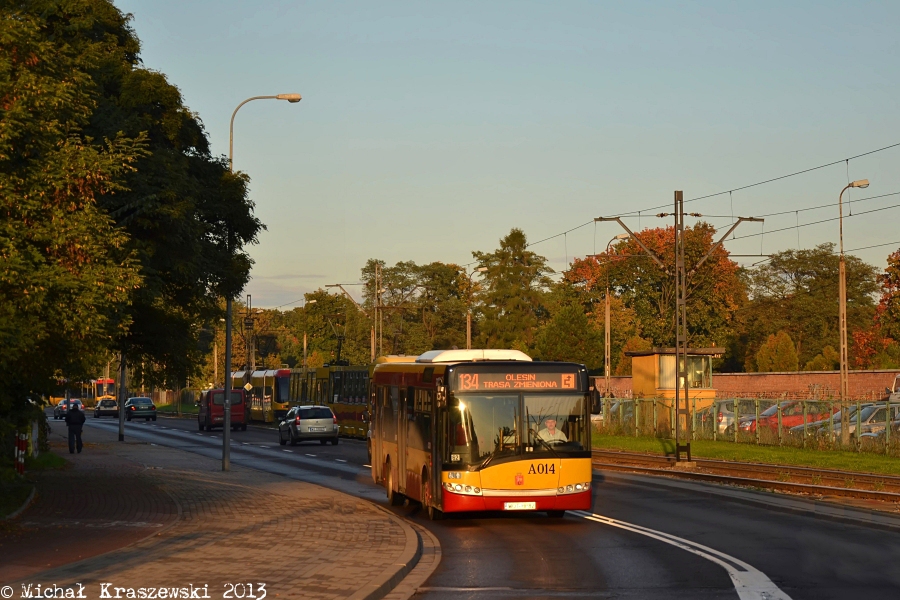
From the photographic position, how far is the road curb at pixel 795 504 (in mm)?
19609

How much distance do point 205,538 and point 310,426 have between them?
110ft

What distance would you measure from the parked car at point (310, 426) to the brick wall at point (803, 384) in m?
20.6

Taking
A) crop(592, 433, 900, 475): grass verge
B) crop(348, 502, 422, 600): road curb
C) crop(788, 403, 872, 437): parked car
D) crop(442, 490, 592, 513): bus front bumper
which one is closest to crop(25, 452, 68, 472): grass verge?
crop(442, 490, 592, 513): bus front bumper

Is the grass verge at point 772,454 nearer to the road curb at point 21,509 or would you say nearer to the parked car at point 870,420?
the parked car at point 870,420

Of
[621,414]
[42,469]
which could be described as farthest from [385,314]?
[42,469]

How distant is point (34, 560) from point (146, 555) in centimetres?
127

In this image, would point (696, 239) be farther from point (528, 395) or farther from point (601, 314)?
point (528, 395)

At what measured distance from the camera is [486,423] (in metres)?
19.6

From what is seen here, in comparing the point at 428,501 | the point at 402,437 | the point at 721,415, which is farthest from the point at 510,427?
the point at 721,415

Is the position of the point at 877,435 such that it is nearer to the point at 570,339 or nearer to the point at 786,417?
the point at 786,417

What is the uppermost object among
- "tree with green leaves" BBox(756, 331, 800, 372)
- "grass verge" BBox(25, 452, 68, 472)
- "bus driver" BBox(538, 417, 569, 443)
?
"tree with green leaves" BBox(756, 331, 800, 372)

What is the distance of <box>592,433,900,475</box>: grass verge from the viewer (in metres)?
33.6

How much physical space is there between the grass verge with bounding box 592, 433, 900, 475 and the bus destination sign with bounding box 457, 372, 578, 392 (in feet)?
48.7

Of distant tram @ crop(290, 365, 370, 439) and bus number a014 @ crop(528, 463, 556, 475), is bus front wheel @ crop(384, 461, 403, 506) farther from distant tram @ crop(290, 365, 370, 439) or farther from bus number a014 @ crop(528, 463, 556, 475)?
distant tram @ crop(290, 365, 370, 439)
